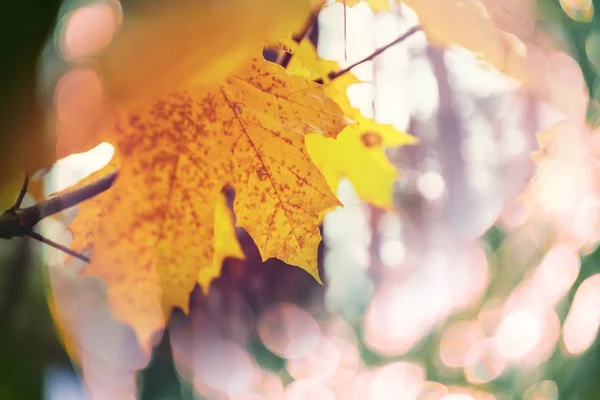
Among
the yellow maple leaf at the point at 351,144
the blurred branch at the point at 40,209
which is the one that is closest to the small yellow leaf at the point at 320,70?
the yellow maple leaf at the point at 351,144

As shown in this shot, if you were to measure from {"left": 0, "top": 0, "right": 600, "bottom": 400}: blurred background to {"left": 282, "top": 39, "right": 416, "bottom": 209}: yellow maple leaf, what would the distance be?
1 cm

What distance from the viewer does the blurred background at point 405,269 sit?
1.07 feet

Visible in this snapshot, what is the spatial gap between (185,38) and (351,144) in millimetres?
187

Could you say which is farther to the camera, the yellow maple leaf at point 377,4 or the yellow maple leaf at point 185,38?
the yellow maple leaf at point 377,4

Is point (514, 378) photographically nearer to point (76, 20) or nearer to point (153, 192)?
point (153, 192)

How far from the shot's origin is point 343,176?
37 centimetres

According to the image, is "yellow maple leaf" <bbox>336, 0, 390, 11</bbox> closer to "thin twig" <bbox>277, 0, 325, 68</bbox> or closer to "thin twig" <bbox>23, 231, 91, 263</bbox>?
"thin twig" <bbox>277, 0, 325, 68</bbox>

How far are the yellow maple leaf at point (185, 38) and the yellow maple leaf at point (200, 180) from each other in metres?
0.04

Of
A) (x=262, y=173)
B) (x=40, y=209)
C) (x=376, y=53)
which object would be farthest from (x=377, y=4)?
(x=40, y=209)

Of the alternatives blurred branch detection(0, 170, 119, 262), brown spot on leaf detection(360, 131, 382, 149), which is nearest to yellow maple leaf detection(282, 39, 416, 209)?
brown spot on leaf detection(360, 131, 382, 149)

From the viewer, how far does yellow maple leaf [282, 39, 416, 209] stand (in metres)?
0.31

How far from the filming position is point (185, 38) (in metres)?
0.22

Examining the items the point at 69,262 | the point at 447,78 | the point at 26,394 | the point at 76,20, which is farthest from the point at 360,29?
the point at 26,394

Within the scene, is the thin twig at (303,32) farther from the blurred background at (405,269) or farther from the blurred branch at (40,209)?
the blurred branch at (40,209)
